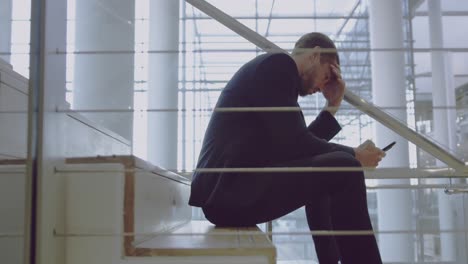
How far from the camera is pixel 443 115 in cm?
345

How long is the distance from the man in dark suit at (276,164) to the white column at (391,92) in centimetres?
199

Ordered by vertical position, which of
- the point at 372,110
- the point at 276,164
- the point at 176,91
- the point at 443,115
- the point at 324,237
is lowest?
the point at 324,237

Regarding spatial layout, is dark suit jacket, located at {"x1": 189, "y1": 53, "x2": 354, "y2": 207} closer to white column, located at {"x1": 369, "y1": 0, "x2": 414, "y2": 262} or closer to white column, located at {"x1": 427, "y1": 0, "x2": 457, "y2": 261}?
white column, located at {"x1": 369, "y1": 0, "x2": 414, "y2": 262}

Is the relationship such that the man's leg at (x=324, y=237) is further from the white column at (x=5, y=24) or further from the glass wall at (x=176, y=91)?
the white column at (x=5, y=24)

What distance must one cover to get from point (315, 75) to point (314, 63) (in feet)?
A: 0.10

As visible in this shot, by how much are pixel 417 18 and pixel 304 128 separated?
392cm

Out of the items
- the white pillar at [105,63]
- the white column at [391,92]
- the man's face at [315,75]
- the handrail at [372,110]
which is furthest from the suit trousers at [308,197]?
the white column at [391,92]

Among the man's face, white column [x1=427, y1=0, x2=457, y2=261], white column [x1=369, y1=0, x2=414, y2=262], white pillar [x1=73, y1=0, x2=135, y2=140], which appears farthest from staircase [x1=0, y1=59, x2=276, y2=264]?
white column [x1=427, y1=0, x2=457, y2=261]

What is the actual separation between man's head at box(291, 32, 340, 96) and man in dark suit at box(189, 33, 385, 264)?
13 centimetres

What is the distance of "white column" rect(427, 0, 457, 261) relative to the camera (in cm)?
343

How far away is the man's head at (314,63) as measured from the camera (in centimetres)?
120

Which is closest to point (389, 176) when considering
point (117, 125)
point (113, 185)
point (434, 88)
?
point (113, 185)

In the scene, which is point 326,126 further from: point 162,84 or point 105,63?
point 162,84

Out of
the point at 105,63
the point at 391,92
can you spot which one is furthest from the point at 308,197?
the point at 391,92
